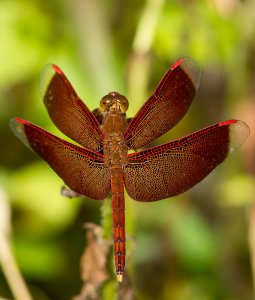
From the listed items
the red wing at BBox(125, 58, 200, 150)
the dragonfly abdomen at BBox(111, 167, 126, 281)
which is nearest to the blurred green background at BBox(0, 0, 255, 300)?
the red wing at BBox(125, 58, 200, 150)

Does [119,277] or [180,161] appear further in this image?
[180,161]

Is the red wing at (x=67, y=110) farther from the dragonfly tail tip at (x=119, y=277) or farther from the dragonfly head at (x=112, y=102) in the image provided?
the dragonfly tail tip at (x=119, y=277)

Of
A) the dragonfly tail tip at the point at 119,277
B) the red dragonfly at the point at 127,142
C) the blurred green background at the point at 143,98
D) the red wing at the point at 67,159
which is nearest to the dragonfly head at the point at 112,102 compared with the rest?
the red dragonfly at the point at 127,142

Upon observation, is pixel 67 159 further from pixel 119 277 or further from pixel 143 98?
pixel 143 98

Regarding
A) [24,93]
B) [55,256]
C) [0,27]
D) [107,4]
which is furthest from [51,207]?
[107,4]

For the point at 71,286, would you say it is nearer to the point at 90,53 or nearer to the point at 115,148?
the point at 90,53

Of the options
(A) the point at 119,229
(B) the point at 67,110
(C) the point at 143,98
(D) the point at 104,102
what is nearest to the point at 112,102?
(D) the point at 104,102
